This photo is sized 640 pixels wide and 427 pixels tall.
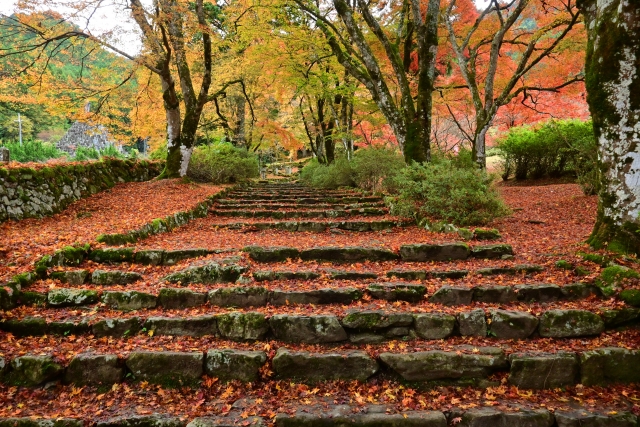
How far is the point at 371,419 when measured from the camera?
9.21ft

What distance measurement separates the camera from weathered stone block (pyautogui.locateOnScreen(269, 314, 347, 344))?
12.0ft

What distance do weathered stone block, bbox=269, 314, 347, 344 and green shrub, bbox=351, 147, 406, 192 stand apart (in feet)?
21.5

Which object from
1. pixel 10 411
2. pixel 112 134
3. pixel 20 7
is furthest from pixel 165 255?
pixel 112 134

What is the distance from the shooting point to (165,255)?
5203 millimetres

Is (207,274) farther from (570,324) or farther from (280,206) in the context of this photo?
(280,206)

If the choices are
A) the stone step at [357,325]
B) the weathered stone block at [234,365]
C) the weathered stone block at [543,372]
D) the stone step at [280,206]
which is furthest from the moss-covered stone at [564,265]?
the stone step at [280,206]

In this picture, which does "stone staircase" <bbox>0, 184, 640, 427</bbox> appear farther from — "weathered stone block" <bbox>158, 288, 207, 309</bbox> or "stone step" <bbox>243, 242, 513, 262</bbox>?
"stone step" <bbox>243, 242, 513, 262</bbox>

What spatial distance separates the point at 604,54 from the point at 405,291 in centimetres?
360

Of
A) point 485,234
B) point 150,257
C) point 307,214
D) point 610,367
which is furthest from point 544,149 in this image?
point 150,257

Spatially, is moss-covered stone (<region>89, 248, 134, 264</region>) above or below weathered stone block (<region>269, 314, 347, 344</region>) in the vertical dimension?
above

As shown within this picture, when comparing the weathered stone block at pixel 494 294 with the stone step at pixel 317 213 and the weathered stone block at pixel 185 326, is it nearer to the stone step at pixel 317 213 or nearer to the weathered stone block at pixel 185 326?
the weathered stone block at pixel 185 326

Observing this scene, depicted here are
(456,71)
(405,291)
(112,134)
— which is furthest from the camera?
(456,71)

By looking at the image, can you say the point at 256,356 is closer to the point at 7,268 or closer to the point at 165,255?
the point at 165,255

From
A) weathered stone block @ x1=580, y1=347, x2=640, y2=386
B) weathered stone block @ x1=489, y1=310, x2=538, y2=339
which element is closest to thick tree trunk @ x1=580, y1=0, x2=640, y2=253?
weathered stone block @ x1=580, y1=347, x2=640, y2=386
